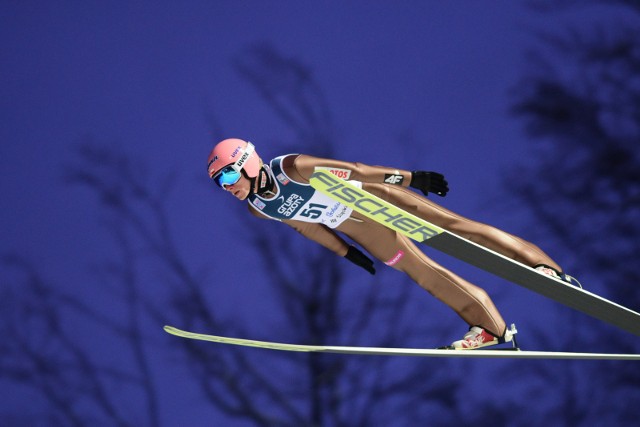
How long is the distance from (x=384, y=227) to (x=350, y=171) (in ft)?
1.62

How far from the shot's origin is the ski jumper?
13.8ft

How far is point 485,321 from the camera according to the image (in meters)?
4.65

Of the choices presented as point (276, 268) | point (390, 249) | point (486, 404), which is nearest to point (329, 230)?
point (390, 249)

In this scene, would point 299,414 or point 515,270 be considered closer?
point 515,270

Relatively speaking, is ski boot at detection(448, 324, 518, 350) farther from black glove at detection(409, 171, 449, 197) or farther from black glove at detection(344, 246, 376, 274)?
black glove at detection(409, 171, 449, 197)

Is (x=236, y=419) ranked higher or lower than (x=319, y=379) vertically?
lower

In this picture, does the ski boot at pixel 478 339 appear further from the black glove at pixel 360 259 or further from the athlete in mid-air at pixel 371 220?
the black glove at pixel 360 259

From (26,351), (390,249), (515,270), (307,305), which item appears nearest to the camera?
(515,270)

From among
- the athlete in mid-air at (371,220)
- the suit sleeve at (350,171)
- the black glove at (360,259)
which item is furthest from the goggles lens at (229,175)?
the black glove at (360,259)

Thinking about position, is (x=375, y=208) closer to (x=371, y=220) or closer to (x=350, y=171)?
(x=350, y=171)

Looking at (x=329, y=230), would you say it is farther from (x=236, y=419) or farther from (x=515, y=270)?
(x=236, y=419)

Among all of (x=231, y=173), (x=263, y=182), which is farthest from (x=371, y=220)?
(x=231, y=173)

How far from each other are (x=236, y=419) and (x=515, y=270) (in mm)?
3383

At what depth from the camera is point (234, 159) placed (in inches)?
167
